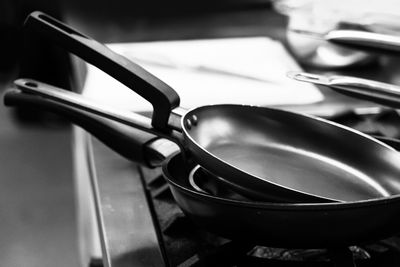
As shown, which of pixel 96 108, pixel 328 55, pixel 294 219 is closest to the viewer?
pixel 294 219

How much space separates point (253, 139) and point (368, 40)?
152 millimetres

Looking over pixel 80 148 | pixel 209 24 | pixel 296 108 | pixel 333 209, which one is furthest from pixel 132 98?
pixel 333 209

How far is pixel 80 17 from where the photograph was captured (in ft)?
3.30

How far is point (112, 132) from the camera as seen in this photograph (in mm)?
582

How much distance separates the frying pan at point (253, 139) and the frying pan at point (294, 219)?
0.02 meters

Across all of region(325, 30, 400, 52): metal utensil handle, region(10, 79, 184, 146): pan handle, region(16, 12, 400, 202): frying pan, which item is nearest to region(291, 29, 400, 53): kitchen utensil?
region(325, 30, 400, 52): metal utensil handle

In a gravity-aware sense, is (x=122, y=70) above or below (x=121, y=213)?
above

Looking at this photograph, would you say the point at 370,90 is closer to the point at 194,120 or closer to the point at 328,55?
the point at 194,120

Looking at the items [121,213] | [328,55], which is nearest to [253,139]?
[121,213]

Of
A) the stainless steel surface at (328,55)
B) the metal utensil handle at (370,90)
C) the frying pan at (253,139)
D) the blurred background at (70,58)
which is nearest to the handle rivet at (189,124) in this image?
the frying pan at (253,139)

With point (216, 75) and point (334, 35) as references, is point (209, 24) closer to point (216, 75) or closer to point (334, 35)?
point (216, 75)

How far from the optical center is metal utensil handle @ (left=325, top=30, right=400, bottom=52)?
0.63m

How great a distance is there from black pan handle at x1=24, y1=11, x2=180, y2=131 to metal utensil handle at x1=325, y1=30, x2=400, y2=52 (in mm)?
208

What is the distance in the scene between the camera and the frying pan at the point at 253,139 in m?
0.52
